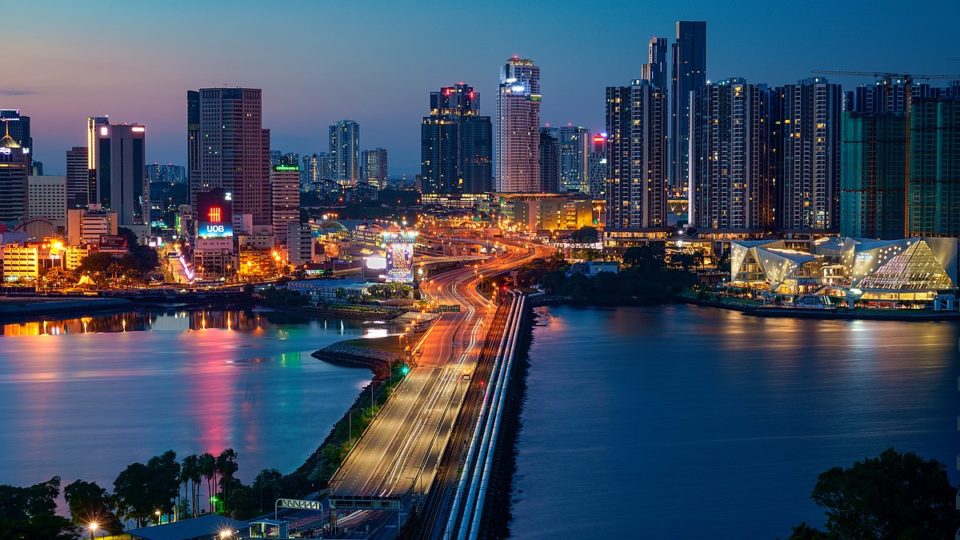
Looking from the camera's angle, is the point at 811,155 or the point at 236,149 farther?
the point at 236,149

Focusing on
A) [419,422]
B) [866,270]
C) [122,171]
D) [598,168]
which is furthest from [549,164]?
[419,422]

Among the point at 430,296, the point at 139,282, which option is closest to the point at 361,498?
the point at 430,296

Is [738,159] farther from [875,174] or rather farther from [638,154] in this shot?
[875,174]

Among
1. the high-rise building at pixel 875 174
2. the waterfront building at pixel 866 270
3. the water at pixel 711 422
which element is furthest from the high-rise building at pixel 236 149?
the water at pixel 711 422

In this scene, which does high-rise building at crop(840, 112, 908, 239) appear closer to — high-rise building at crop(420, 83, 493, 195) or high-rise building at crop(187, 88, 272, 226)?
high-rise building at crop(187, 88, 272, 226)

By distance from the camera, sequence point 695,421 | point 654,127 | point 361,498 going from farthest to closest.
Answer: point 654,127
point 695,421
point 361,498

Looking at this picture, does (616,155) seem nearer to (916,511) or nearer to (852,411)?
(852,411)

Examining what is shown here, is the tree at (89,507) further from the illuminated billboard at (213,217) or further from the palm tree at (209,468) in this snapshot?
the illuminated billboard at (213,217)
